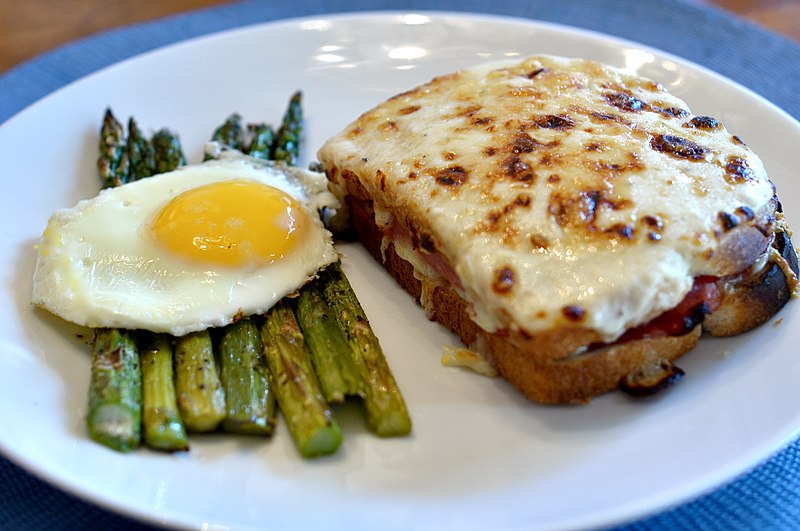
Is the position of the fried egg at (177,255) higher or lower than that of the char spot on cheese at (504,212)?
lower

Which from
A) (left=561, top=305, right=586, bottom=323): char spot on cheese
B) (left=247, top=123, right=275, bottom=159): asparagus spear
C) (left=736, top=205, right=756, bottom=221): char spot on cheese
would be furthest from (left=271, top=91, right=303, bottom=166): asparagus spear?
(left=736, top=205, right=756, bottom=221): char spot on cheese

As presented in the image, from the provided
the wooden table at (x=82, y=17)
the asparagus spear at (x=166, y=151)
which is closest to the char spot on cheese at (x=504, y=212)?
the asparagus spear at (x=166, y=151)

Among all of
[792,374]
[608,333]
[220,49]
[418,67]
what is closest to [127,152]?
[220,49]

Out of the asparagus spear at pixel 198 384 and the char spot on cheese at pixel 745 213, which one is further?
the char spot on cheese at pixel 745 213

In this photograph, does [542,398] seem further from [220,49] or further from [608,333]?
[220,49]

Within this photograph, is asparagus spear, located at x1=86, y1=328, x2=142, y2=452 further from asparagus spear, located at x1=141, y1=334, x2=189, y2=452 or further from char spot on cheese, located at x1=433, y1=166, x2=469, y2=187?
char spot on cheese, located at x1=433, y1=166, x2=469, y2=187

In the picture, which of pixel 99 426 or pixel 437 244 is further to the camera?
pixel 437 244

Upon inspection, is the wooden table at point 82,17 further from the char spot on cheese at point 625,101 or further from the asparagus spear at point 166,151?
the char spot on cheese at point 625,101
